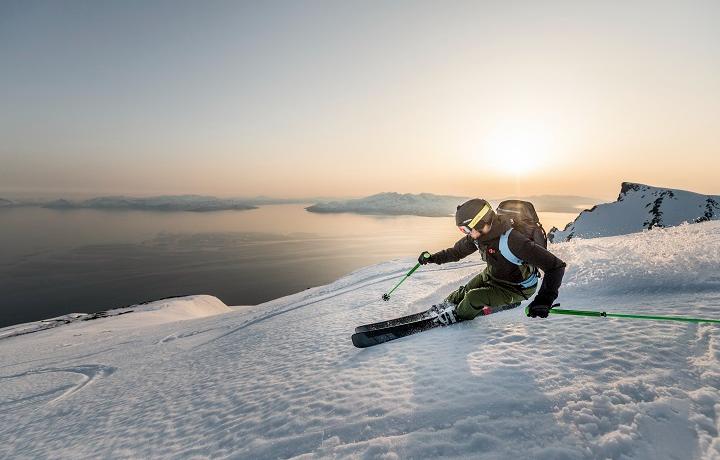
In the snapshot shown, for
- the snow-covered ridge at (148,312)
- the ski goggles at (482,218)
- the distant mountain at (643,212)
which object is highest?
the ski goggles at (482,218)

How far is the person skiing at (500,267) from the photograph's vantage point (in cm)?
443

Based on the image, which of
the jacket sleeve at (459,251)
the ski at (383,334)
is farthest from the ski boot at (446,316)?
the jacket sleeve at (459,251)

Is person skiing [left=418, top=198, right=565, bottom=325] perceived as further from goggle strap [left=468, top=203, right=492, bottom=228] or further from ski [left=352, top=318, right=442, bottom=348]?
ski [left=352, top=318, right=442, bottom=348]

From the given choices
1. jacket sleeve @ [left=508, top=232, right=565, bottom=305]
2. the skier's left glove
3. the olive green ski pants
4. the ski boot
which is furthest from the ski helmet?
the ski boot

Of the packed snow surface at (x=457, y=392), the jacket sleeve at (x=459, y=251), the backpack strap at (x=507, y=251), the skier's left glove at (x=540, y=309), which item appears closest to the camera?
the packed snow surface at (x=457, y=392)

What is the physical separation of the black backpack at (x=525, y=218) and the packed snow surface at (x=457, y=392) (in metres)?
1.35

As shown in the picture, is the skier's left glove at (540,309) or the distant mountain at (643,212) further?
→ the distant mountain at (643,212)

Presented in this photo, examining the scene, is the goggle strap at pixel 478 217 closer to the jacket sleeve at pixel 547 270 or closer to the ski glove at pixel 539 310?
the jacket sleeve at pixel 547 270

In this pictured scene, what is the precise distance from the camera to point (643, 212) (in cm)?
9725

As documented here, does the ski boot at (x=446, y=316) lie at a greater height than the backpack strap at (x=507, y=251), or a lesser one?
lesser

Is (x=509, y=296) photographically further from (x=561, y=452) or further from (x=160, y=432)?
(x=160, y=432)

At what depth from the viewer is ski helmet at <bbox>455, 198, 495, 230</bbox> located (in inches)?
199

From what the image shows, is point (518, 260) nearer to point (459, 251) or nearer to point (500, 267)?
point (500, 267)

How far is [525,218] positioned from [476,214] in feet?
3.03
